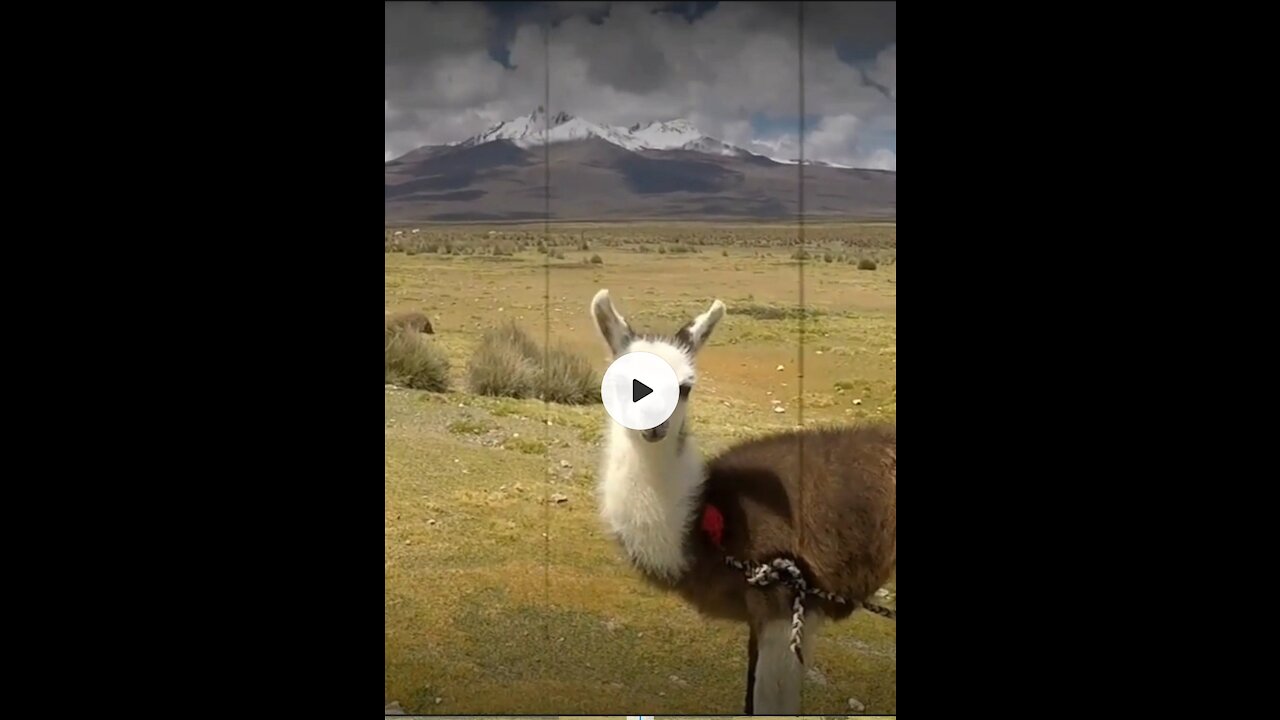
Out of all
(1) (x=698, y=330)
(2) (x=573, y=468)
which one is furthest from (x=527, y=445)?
(1) (x=698, y=330)

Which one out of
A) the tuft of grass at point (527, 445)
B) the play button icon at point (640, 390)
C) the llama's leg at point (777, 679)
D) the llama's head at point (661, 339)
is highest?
the llama's head at point (661, 339)

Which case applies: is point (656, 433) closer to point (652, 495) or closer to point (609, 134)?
point (652, 495)

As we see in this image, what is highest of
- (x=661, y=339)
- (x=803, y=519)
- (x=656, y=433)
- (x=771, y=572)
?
(x=661, y=339)

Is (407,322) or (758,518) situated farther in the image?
(407,322)

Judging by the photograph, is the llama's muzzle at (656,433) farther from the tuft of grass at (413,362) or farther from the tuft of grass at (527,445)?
the tuft of grass at (413,362)

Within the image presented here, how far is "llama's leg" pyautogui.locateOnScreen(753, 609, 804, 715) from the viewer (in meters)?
3.00

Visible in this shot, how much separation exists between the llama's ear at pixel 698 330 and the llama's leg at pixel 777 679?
0.94 metres

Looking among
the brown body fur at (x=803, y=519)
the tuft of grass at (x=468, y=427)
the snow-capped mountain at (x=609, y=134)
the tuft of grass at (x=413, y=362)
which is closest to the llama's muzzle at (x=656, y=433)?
the brown body fur at (x=803, y=519)

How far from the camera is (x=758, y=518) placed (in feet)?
9.71

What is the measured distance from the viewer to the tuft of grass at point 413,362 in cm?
307

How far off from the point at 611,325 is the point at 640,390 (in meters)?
0.22

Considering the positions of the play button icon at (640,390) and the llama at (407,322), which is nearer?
the play button icon at (640,390)
